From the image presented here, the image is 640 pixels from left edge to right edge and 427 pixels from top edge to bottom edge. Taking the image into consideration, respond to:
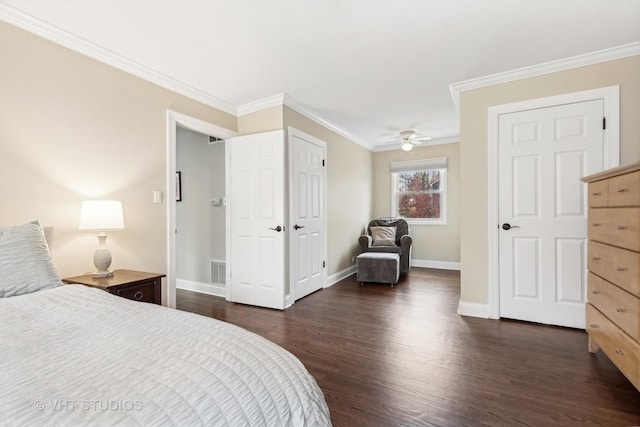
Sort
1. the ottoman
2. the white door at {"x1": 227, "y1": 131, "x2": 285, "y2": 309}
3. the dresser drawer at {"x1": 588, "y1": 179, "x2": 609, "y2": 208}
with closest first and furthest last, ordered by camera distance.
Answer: the dresser drawer at {"x1": 588, "y1": 179, "x2": 609, "y2": 208}, the white door at {"x1": 227, "y1": 131, "x2": 285, "y2": 309}, the ottoman

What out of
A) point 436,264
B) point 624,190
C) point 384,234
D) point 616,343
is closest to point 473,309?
point 616,343

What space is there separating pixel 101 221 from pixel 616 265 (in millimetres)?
3333

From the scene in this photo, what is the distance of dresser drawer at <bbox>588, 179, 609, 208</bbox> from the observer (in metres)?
1.87

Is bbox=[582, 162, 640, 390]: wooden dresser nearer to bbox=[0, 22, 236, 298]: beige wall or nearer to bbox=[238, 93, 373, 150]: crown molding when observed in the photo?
bbox=[238, 93, 373, 150]: crown molding

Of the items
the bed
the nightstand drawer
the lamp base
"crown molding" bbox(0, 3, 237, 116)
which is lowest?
the nightstand drawer

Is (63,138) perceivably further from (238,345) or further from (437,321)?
(437,321)

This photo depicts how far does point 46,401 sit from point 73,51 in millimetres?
2636

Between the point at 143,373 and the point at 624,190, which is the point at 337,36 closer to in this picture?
the point at 624,190

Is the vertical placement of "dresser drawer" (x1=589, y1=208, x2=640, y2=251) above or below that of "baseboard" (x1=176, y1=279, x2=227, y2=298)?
above

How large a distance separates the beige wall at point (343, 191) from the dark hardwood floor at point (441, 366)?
143 centimetres

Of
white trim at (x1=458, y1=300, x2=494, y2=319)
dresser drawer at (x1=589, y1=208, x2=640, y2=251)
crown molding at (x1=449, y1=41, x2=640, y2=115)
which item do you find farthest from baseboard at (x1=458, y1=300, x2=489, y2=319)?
crown molding at (x1=449, y1=41, x2=640, y2=115)

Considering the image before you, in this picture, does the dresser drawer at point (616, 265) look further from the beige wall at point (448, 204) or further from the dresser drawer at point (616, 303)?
the beige wall at point (448, 204)

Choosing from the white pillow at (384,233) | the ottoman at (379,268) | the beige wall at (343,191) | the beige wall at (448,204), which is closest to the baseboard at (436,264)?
the beige wall at (448,204)

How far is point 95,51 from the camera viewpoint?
2.34 meters
